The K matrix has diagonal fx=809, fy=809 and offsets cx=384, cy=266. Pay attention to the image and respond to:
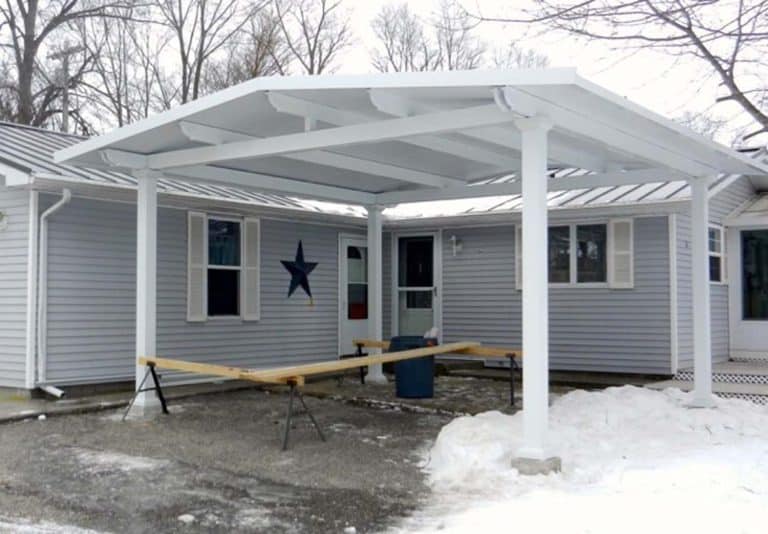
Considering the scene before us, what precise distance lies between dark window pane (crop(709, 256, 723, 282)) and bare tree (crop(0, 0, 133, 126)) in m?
16.8

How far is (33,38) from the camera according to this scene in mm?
21594

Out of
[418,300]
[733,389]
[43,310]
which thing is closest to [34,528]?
[43,310]

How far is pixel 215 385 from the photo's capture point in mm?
10594

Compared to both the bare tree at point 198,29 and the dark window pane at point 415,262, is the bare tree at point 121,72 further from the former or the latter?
the dark window pane at point 415,262

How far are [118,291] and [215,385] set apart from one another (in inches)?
69.6

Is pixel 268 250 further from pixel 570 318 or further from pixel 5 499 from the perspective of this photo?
pixel 5 499

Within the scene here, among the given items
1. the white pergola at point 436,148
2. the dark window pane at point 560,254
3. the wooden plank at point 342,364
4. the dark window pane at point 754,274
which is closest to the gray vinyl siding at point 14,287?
the white pergola at point 436,148

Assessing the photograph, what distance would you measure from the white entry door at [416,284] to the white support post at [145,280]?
18.8ft

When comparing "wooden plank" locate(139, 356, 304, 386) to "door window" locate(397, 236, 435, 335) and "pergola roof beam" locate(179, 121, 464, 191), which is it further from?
"door window" locate(397, 236, 435, 335)

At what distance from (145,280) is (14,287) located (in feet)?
6.72

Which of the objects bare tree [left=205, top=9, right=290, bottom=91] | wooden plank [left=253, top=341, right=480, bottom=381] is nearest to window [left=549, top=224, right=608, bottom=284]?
wooden plank [left=253, top=341, right=480, bottom=381]

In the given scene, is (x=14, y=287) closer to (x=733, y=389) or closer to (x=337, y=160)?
(x=337, y=160)

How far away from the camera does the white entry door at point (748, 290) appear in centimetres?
1222

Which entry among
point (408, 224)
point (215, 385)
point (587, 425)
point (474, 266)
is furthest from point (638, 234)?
point (215, 385)
